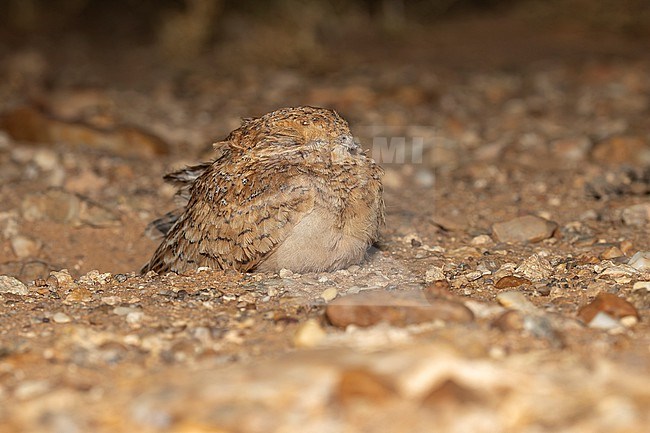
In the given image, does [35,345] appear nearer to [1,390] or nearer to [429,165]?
[1,390]

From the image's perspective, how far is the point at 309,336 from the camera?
3361mm

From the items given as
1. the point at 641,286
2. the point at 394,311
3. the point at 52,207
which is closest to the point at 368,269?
the point at 394,311

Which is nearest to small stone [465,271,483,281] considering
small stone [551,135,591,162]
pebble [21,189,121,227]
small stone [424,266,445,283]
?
small stone [424,266,445,283]

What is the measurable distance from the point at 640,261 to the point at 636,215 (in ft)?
3.77

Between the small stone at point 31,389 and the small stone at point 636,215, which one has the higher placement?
the small stone at point 636,215

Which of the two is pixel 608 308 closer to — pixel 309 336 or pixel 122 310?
pixel 309 336

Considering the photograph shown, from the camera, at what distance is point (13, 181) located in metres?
6.62

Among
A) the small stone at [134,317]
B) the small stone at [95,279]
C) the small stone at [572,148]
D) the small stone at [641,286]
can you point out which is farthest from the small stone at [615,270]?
the small stone at [572,148]

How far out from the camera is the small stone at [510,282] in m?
4.28

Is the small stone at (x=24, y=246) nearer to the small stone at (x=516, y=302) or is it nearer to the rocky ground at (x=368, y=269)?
the rocky ground at (x=368, y=269)

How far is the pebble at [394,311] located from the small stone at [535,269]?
96 cm

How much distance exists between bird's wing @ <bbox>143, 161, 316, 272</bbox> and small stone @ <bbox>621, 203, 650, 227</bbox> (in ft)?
7.47

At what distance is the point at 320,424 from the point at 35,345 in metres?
1.32

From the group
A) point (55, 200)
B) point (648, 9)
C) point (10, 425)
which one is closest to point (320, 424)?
point (10, 425)
